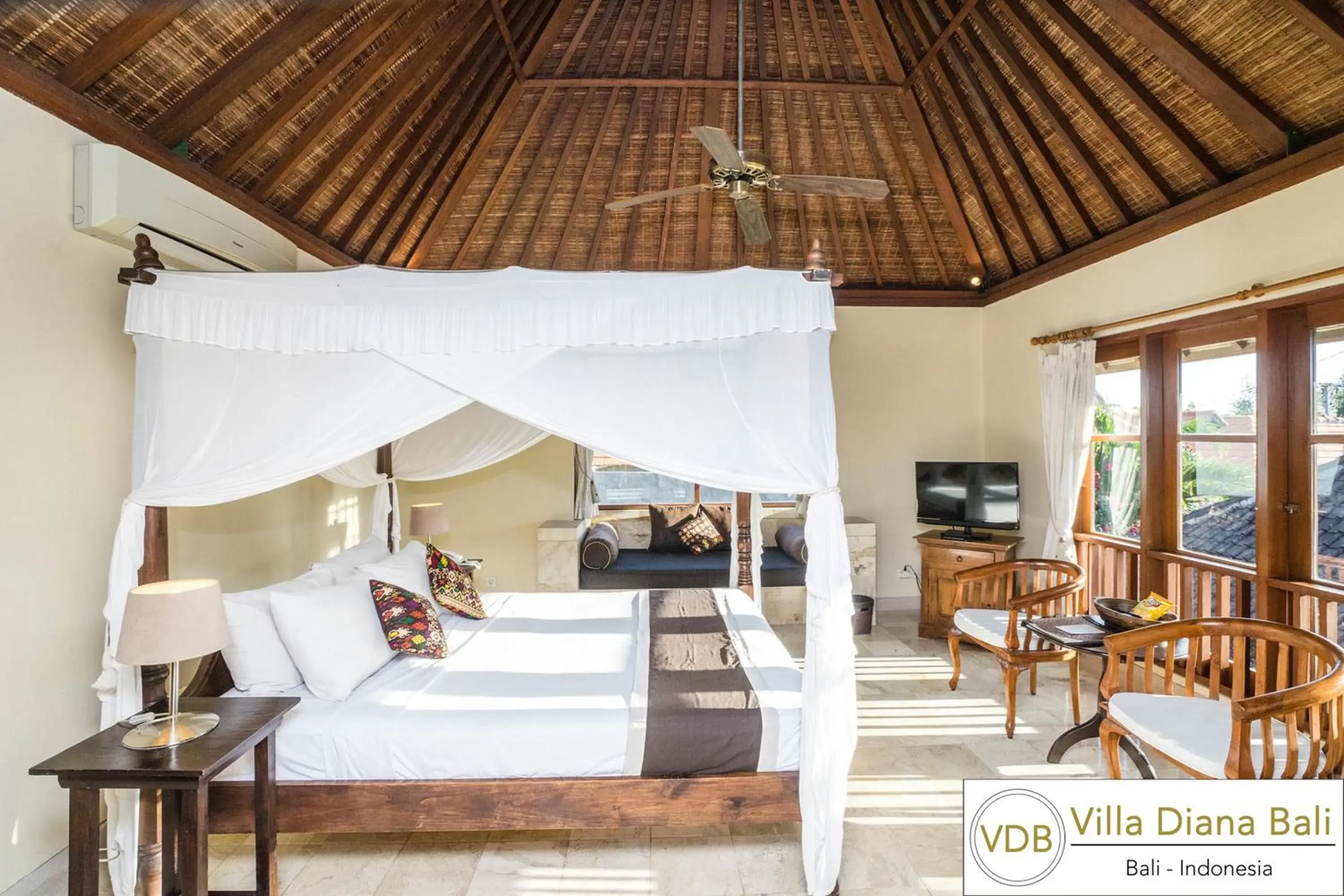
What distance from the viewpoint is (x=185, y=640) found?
6.34 feet

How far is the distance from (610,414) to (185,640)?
1.47 metres

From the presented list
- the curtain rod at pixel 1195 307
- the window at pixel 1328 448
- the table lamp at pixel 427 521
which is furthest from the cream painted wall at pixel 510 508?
the window at pixel 1328 448

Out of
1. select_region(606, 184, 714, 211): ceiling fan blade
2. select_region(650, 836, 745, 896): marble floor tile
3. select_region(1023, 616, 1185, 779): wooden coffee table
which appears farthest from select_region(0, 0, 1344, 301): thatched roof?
select_region(650, 836, 745, 896): marble floor tile

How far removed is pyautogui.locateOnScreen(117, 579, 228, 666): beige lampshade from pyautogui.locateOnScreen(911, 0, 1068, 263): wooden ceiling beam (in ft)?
13.9

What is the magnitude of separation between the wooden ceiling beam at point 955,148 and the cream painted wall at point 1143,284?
0.48 m

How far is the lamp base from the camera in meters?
1.94

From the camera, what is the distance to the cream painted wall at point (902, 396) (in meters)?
5.76

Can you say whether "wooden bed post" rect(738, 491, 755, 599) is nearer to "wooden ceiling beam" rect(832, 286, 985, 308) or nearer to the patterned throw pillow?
the patterned throw pillow

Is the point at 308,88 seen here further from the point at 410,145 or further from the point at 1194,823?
the point at 1194,823

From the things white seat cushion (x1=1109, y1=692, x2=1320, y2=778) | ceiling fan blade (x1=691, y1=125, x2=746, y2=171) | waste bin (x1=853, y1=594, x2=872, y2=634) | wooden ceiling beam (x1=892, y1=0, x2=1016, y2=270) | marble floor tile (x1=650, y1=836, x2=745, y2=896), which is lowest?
marble floor tile (x1=650, y1=836, x2=745, y2=896)

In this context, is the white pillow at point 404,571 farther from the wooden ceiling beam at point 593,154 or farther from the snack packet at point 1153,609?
the snack packet at point 1153,609

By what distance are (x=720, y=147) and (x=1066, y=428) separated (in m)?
3.19

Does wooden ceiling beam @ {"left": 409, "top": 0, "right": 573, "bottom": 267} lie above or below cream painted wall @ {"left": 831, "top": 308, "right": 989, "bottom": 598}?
above

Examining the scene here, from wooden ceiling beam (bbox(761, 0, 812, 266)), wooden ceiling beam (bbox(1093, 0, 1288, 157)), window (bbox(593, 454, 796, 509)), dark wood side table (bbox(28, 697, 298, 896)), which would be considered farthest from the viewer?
window (bbox(593, 454, 796, 509))
